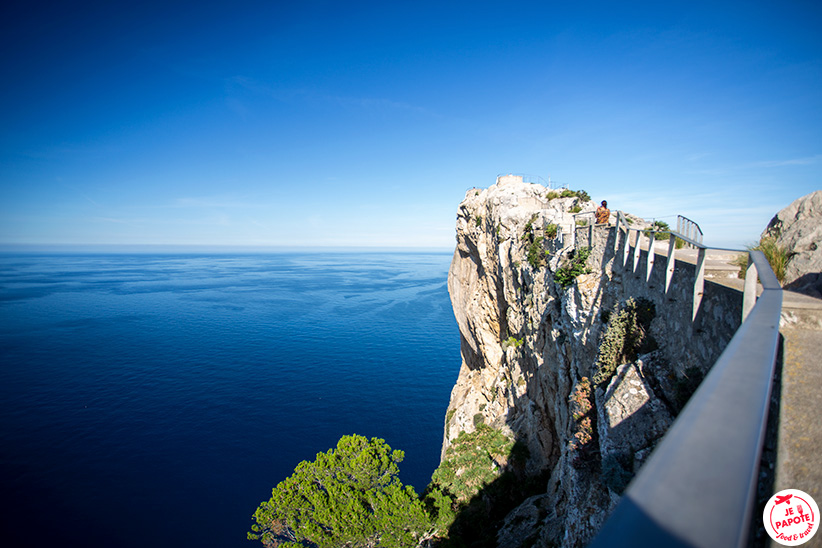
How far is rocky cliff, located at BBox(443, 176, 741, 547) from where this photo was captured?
8.77 meters

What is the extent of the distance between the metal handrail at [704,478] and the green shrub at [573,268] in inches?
623

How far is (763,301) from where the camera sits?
9.61ft

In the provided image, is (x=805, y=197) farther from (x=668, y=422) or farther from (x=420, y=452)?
(x=420, y=452)

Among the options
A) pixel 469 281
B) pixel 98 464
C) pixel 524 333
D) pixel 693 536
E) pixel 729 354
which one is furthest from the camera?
pixel 98 464

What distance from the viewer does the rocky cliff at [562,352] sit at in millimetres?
8773

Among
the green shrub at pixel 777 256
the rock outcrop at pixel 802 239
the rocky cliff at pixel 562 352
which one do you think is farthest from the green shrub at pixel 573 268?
the green shrub at pixel 777 256

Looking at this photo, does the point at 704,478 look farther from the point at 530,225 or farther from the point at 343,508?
the point at 530,225

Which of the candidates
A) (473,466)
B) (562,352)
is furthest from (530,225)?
(473,466)

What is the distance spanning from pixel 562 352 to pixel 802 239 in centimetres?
1029

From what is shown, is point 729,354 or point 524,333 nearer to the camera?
point 729,354

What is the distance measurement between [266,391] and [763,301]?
58559 mm

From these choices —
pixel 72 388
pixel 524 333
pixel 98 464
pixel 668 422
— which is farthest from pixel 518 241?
pixel 72 388

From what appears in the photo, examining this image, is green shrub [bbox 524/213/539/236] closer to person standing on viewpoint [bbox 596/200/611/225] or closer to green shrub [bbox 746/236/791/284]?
person standing on viewpoint [bbox 596/200/611/225]

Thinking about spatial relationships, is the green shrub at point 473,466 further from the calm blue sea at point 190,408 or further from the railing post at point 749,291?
the railing post at point 749,291
